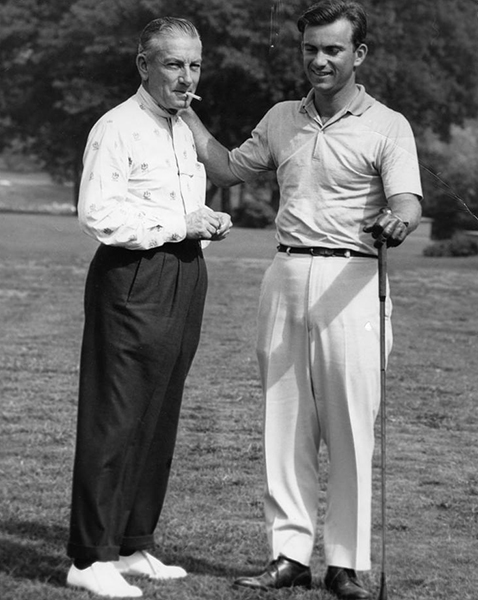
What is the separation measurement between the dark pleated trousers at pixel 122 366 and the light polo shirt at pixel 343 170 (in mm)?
413

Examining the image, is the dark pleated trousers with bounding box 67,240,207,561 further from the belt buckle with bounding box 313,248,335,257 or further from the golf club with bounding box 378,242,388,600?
the golf club with bounding box 378,242,388,600

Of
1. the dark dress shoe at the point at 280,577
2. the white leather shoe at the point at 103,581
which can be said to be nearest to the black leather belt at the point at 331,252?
the dark dress shoe at the point at 280,577

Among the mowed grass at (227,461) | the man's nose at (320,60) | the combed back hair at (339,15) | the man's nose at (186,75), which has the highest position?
the combed back hair at (339,15)

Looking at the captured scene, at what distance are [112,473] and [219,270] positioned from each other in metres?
19.0

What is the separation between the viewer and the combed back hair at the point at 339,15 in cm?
458

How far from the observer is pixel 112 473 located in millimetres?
4723

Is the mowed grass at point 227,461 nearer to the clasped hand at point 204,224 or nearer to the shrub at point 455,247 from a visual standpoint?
the clasped hand at point 204,224

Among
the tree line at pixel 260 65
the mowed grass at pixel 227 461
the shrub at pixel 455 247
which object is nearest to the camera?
the tree line at pixel 260 65

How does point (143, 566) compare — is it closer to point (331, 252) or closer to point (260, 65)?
point (331, 252)

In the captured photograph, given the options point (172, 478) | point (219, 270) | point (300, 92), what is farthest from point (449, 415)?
point (219, 270)

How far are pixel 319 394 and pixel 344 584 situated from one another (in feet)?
2.24

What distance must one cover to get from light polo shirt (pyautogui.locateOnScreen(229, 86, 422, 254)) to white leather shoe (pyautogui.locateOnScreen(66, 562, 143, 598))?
4.39 feet

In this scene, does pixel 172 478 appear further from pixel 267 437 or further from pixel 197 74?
pixel 197 74

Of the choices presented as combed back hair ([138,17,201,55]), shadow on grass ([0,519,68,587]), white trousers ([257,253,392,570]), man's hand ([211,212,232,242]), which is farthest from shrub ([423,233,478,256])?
combed back hair ([138,17,201,55])
